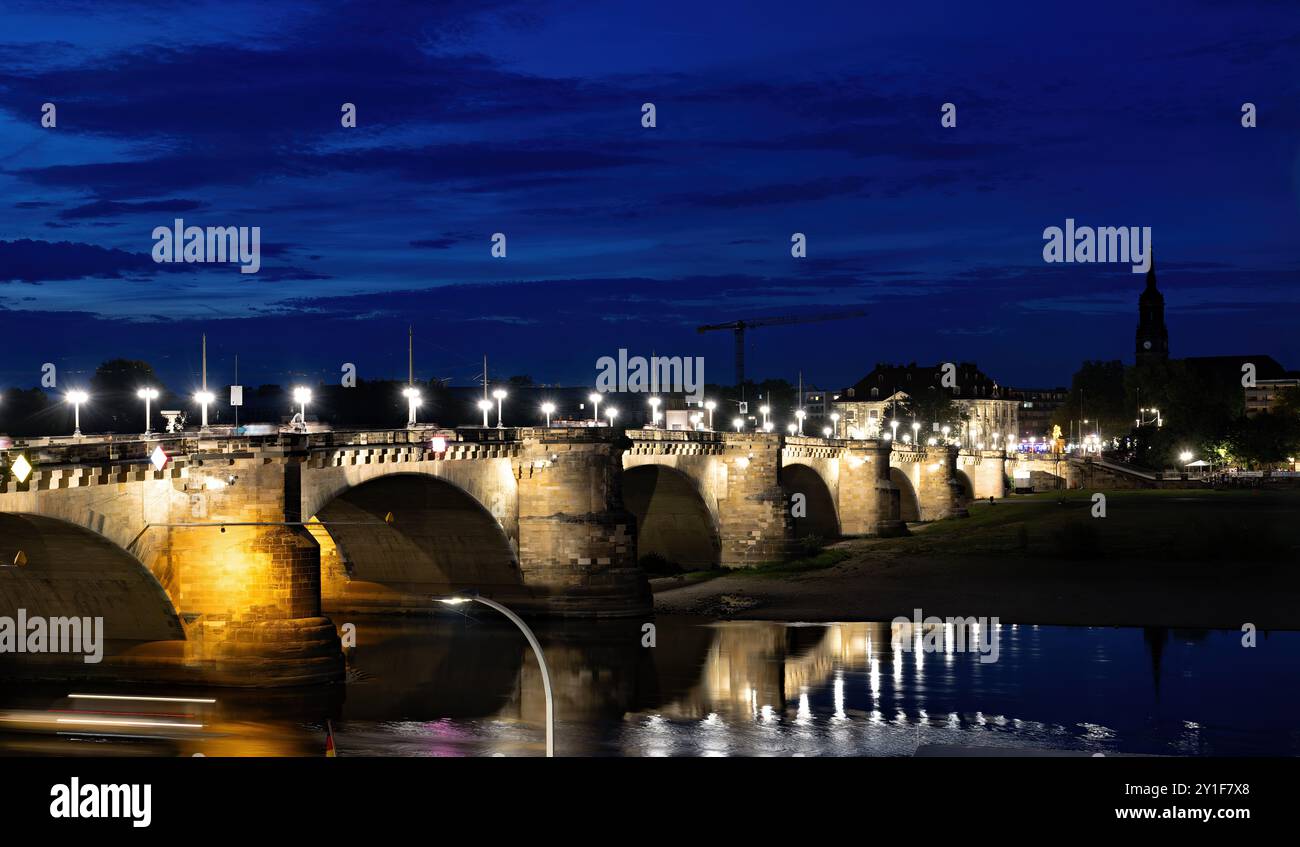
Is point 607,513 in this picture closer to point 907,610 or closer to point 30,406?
point 907,610

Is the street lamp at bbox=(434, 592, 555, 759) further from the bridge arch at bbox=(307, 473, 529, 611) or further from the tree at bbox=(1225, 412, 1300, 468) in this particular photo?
the tree at bbox=(1225, 412, 1300, 468)

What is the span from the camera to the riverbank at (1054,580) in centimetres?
5759

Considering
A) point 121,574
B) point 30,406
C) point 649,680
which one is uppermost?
point 30,406

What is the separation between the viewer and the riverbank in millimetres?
57594

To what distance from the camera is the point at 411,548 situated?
194ft

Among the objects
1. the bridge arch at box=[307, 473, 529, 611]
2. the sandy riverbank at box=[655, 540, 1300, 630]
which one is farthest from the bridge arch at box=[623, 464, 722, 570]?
the bridge arch at box=[307, 473, 529, 611]

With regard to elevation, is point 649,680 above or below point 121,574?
below

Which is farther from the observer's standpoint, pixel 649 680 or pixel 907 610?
pixel 907 610

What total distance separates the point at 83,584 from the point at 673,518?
1717 inches

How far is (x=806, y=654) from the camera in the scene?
4912 centimetres

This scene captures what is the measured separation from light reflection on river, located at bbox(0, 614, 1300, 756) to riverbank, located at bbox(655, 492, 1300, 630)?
14.3ft

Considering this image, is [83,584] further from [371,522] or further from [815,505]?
[815,505]
